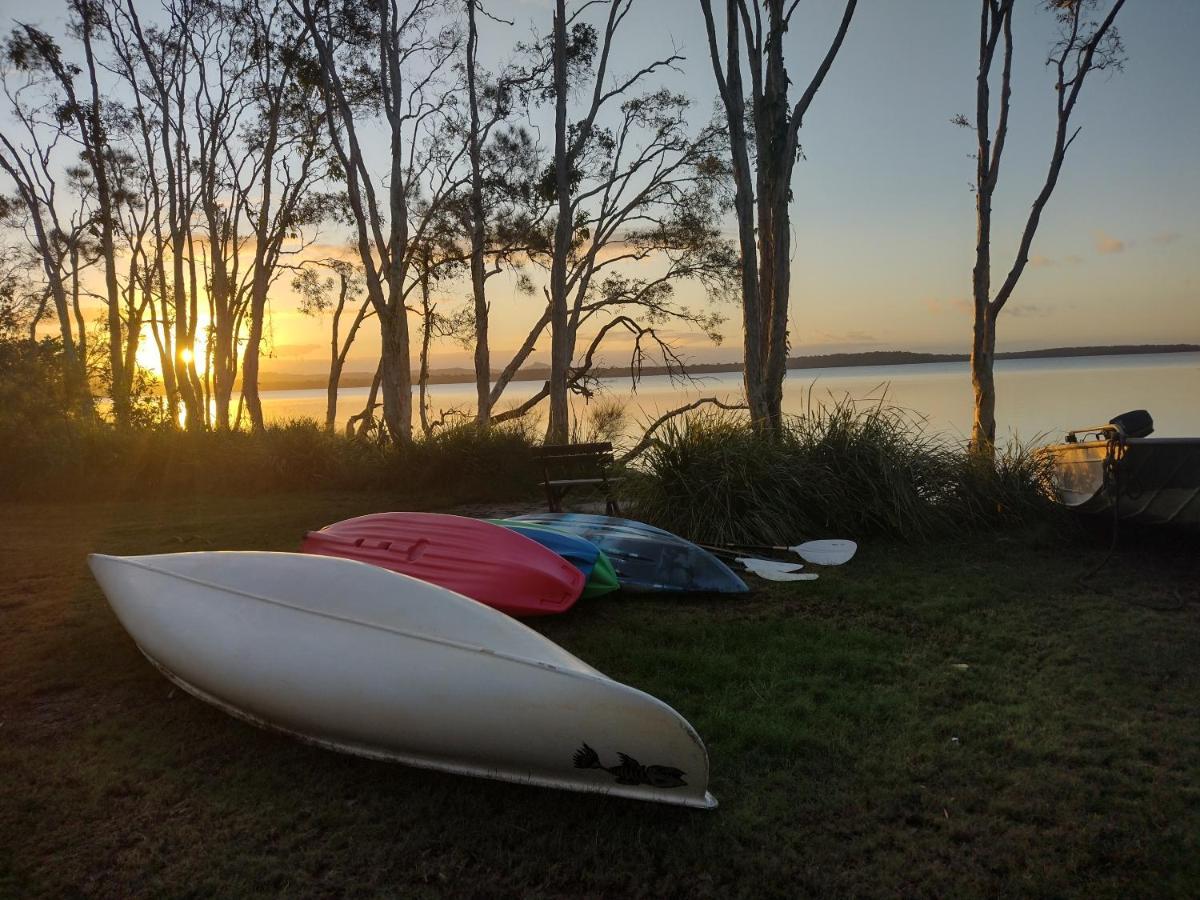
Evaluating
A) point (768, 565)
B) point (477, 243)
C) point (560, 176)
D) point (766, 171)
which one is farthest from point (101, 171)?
point (768, 565)

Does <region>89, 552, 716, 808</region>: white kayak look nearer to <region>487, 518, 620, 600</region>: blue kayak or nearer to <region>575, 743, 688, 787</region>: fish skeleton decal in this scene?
<region>575, 743, 688, 787</region>: fish skeleton decal

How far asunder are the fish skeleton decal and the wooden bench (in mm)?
4498

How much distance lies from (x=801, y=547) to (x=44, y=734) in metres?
4.23

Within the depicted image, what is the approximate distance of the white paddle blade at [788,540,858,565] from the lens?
5.41 metres

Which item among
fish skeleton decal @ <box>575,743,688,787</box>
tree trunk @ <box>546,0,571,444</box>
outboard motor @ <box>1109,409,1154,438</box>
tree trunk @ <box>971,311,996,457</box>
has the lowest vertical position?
fish skeleton decal @ <box>575,743,688,787</box>

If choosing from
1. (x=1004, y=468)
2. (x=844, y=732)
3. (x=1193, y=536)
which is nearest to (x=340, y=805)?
(x=844, y=732)

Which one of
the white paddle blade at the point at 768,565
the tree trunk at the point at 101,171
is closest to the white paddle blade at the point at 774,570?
the white paddle blade at the point at 768,565

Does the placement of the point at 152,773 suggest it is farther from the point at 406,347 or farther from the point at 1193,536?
the point at 406,347

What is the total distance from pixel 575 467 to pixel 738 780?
16.3 feet

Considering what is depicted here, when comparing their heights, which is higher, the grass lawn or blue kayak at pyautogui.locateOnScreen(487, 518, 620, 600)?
blue kayak at pyautogui.locateOnScreen(487, 518, 620, 600)

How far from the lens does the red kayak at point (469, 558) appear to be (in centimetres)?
420

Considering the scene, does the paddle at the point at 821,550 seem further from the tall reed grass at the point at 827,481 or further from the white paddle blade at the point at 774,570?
the tall reed grass at the point at 827,481

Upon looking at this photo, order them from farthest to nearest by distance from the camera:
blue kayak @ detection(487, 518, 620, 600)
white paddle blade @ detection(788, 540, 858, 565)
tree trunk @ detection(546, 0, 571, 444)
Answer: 1. tree trunk @ detection(546, 0, 571, 444)
2. white paddle blade @ detection(788, 540, 858, 565)
3. blue kayak @ detection(487, 518, 620, 600)

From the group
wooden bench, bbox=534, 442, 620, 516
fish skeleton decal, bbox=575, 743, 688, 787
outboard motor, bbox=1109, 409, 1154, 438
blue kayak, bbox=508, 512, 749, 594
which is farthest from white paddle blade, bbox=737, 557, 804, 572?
fish skeleton decal, bbox=575, 743, 688, 787
